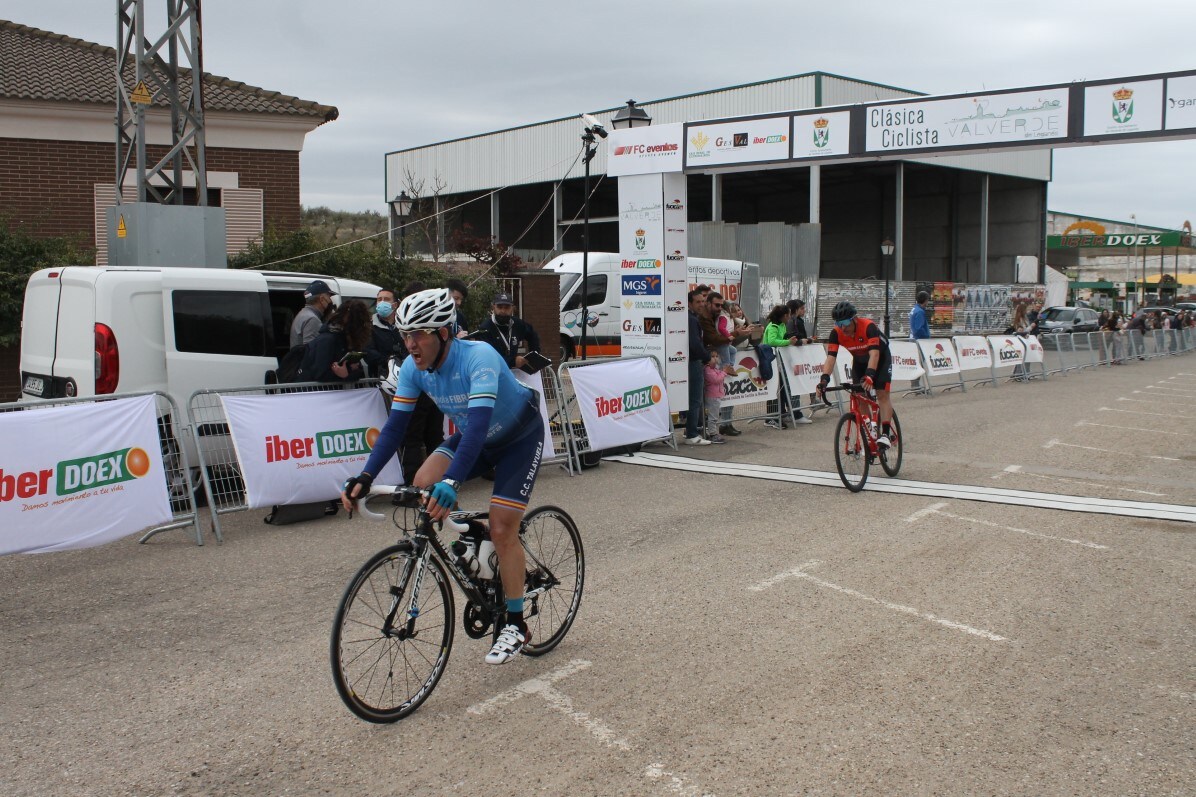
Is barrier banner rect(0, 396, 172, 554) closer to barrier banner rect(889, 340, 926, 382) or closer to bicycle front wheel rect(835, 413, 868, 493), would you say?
bicycle front wheel rect(835, 413, 868, 493)

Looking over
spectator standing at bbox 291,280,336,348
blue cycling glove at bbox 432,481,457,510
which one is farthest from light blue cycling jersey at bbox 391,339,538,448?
spectator standing at bbox 291,280,336,348

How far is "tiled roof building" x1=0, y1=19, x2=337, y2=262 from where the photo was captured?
677 inches

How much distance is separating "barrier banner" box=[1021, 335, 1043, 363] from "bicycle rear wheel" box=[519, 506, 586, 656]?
20.2 m

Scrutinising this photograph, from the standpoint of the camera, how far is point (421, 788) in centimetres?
372

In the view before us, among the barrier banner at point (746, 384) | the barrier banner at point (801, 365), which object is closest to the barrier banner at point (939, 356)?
the barrier banner at point (801, 365)

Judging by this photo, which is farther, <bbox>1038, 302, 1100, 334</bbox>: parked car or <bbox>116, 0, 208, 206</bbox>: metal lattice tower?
<bbox>1038, 302, 1100, 334</bbox>: parked car

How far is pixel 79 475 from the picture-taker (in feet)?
22.4

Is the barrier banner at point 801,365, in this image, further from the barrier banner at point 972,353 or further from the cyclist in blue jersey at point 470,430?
the cyclist in blue jersey at point 470,430

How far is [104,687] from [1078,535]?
22.4 feet

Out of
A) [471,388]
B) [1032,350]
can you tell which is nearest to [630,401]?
[471,388]

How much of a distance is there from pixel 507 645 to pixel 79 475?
12.8 feet

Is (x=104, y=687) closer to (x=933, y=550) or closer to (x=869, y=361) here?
(x=933, y=550)

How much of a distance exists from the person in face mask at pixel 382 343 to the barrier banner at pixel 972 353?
14514mm

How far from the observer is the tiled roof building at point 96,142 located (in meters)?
17.2
